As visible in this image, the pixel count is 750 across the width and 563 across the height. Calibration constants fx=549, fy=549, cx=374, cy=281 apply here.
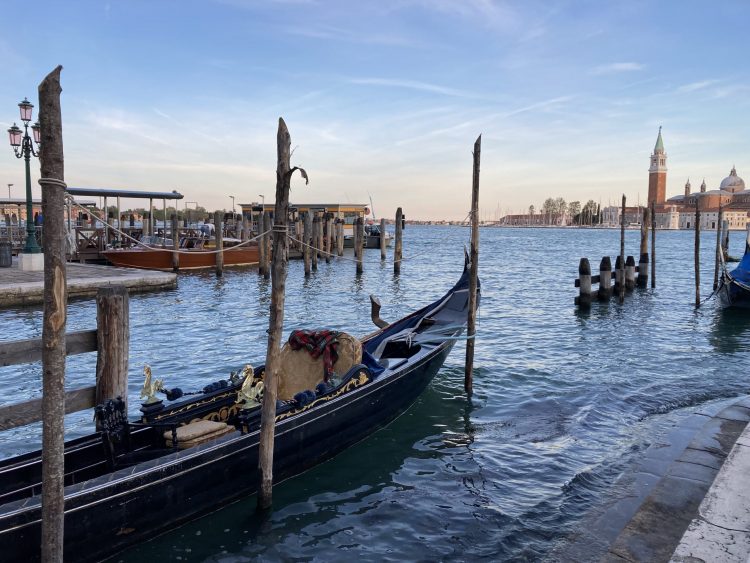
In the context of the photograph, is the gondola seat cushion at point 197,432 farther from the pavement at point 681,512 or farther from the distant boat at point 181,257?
the distant boat at point 181,257

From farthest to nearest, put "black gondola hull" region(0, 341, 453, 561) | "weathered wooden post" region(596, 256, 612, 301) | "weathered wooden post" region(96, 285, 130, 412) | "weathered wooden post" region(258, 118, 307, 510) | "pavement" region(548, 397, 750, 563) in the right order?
"weathered wooden post" region(596, 256, 612, 301) → "weathered wooden post" region(96, 285, 130, 412) → "weathered wooden post" region(258, 118, 307, 510) → "black gondola hull" region(0, 341, 453, 561) → "pavement" region(548, 397, 750, 563)

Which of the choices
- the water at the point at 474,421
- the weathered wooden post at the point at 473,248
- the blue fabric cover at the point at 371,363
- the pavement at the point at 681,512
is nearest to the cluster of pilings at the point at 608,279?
the water at the point at 474,421

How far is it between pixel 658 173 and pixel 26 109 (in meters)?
153

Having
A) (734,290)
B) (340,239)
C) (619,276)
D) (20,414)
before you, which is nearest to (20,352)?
(20,414)

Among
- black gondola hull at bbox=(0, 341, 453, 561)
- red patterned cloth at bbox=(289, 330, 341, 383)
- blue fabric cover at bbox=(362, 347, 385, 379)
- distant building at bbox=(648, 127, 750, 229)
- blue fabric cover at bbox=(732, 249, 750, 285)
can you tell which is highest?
distant building at bbox=(648, 127, 750, 229)

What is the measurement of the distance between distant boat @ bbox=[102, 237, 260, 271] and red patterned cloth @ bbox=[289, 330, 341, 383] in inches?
580

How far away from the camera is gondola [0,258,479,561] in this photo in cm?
372

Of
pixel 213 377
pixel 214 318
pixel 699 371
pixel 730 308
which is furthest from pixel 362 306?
pixel 730 308

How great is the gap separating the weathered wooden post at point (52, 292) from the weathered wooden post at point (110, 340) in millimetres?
1943

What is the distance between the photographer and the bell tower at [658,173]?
465 ft

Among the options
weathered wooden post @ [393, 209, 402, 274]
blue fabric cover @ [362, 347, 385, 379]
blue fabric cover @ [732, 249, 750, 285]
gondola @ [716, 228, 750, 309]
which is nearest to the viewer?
blue fabric cover @ [362, 347, 385, 379]

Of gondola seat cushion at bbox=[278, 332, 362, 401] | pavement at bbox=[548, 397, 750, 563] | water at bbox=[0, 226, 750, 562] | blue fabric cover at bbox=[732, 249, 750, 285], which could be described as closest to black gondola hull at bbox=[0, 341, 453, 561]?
water at bbox=[0, 226, 750, 562]

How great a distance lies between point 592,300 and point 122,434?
15903 mm

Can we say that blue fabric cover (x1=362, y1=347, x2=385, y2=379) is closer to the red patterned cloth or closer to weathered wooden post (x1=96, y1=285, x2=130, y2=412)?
the red patterned cloth
